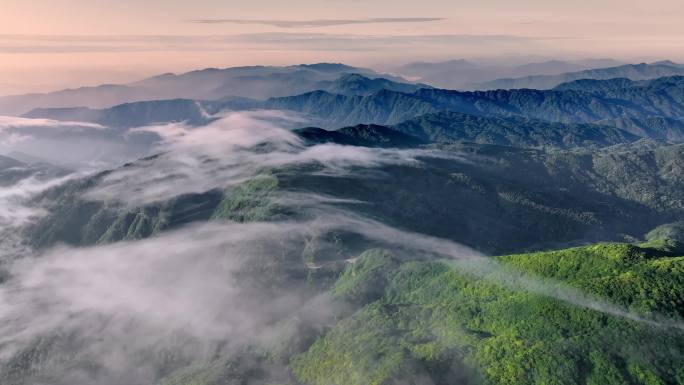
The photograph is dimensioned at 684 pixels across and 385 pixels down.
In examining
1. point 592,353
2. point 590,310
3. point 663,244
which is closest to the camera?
point 592,353

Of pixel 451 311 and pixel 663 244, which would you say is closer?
pixel 451 311

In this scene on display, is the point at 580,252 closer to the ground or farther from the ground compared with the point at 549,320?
farther from the ground

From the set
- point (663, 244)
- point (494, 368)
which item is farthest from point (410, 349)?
point (663, 244)

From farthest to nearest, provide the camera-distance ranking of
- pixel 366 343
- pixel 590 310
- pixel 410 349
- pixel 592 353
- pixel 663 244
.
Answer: pixel 663 244, pixel 366 343, pixel 410 349, pixel 590 310, pixel 592 353

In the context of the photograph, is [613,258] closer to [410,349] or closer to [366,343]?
[410,349]

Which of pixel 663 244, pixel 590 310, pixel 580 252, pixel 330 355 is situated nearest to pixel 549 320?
pixel 590 310

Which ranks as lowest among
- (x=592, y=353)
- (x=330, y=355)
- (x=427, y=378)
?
(x=330, y=355)
